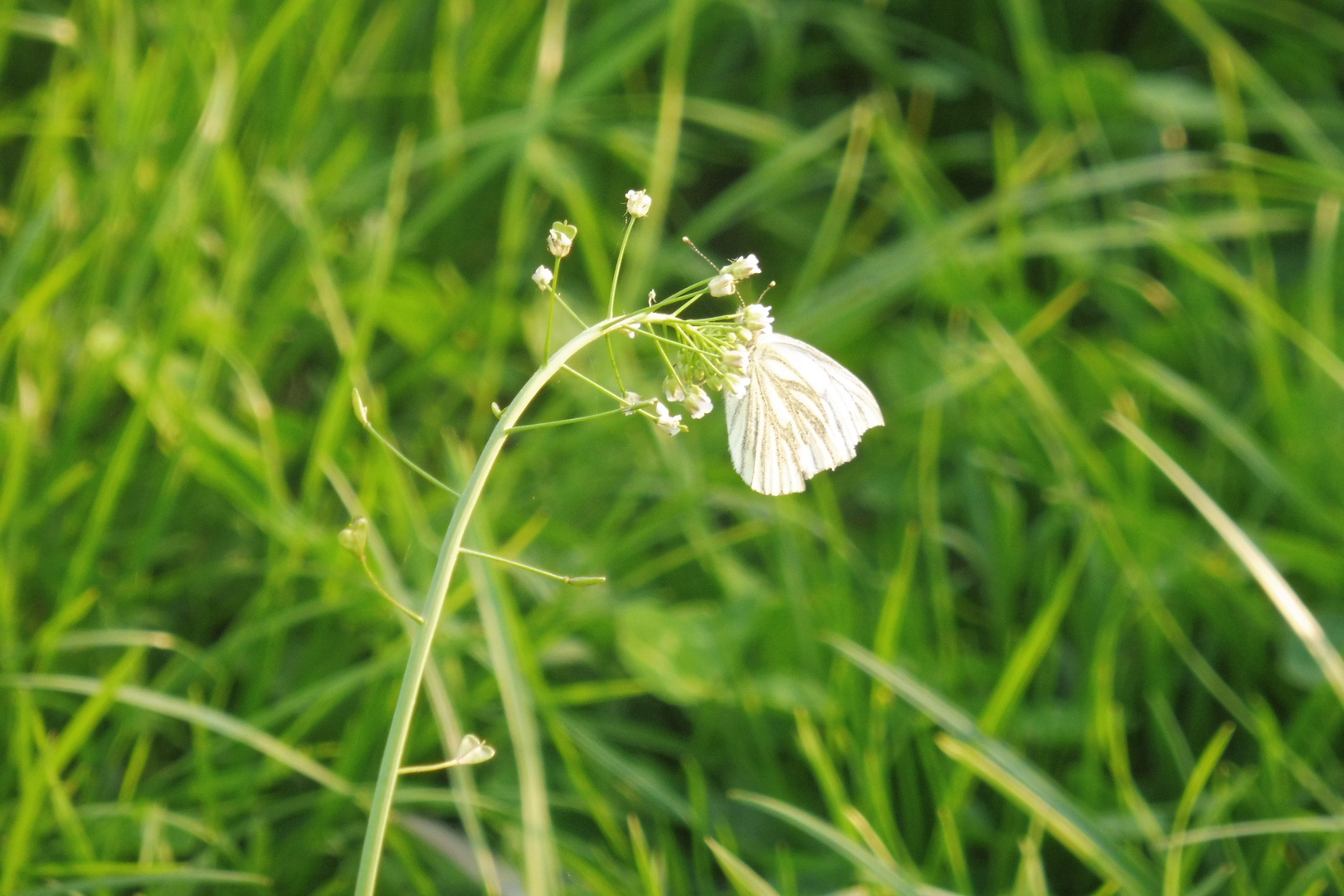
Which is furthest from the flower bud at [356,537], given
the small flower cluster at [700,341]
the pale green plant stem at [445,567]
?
the small flower cluster at [700,341]

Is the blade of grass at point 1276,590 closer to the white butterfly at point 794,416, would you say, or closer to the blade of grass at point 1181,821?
the blade of grass at point 1181,821

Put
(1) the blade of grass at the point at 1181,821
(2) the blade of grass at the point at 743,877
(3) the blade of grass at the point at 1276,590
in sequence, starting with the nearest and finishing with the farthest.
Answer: (2) the blade of grass at the point at 743,877 → (1) the blade of grass at the point at 1181,821 → (3) the blade of grass at the point at 1276,590

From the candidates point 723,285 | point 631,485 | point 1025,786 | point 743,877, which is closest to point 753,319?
point 723,285

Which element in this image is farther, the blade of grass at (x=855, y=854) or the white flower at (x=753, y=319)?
the blade of grass at (x=855, y=854)

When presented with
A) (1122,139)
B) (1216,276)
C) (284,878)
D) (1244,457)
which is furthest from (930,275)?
(284,878)

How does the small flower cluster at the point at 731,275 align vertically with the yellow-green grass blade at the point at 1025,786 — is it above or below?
above

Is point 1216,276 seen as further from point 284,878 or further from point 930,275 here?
point 284,878

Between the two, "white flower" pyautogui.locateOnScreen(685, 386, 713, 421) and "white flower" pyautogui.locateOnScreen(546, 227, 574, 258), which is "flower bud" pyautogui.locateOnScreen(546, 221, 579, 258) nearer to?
"white flower" pyautogui.locateOnScreen(546, 227, 574, 258)
